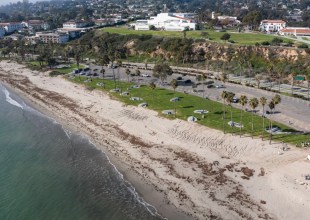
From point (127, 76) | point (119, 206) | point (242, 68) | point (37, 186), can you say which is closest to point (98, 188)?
point (119, 206)

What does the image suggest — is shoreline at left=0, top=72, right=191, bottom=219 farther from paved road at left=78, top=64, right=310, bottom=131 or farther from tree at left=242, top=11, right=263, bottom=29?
tree at left=242, top=11, right=263, bottom=29

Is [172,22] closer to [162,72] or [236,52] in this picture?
[236,52]

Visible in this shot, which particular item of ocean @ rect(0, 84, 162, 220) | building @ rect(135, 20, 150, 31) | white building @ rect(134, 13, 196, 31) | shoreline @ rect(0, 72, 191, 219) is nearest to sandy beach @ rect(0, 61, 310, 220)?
shoreline @ rect(0, 72, 191, 219)

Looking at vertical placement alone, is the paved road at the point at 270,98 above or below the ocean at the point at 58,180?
above

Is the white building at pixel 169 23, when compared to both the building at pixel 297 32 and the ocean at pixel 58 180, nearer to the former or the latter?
the building at pixel 297 32

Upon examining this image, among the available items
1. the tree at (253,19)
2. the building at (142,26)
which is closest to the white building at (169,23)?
the building at (142,26)

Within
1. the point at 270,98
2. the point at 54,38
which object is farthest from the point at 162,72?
the point at 54,38

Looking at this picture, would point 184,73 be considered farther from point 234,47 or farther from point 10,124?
point 10,124
